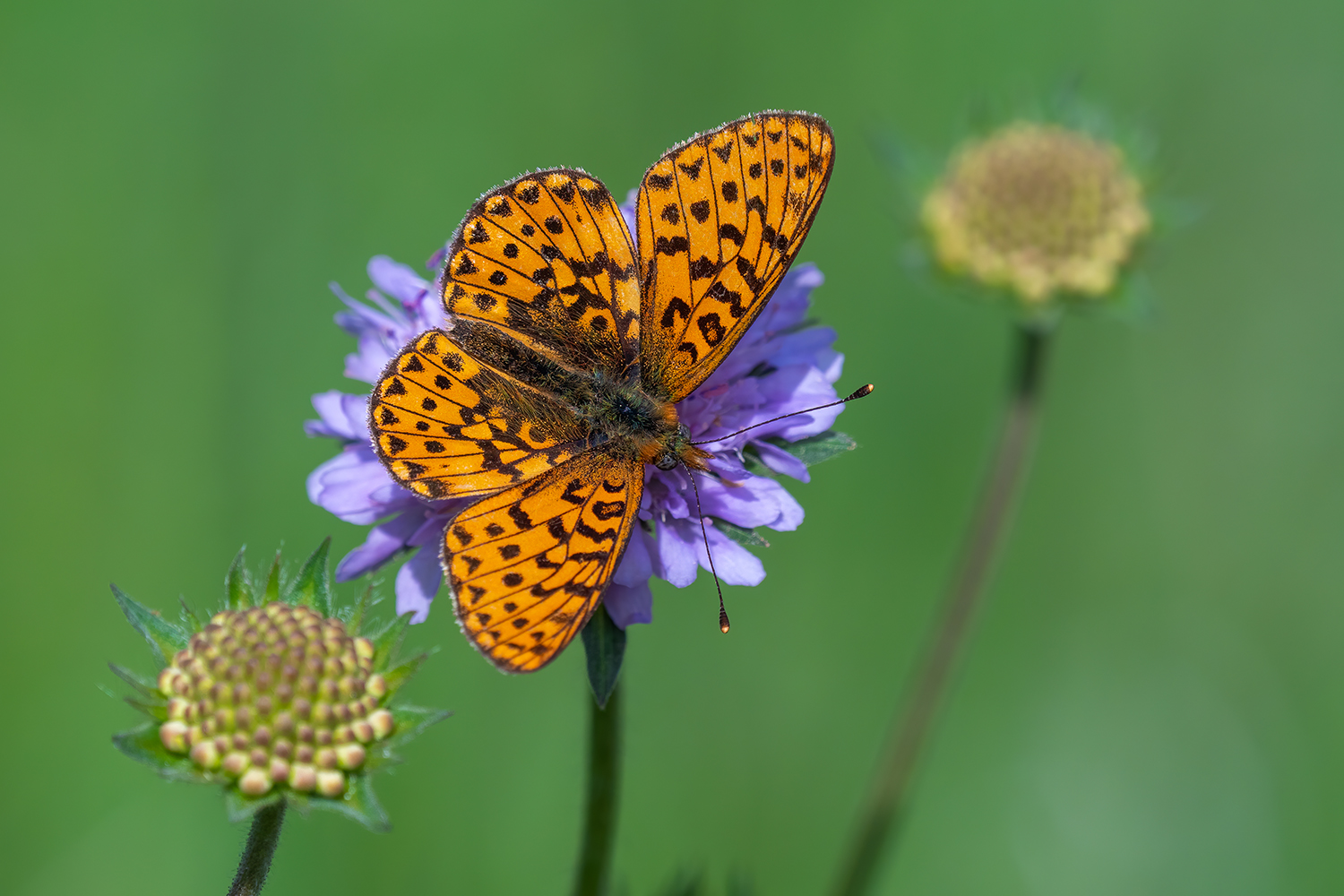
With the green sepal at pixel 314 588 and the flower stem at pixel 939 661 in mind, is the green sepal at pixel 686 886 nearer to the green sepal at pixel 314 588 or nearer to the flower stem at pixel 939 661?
the flower stem at pixel 939 661

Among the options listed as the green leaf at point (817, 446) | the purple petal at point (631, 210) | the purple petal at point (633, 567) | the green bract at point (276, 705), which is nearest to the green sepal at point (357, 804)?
the green bract at point (276, 705)

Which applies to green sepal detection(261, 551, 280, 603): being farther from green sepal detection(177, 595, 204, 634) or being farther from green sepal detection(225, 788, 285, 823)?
green sepal detection(225, 788, 285, 823)

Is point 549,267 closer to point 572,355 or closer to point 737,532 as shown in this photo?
point 572,355

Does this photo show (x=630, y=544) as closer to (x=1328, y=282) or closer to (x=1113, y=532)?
(x=1113, y=532)

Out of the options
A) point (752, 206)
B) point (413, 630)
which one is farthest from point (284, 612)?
point (413, 630)

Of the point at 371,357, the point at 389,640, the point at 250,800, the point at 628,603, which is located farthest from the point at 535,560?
the point at 371,357
